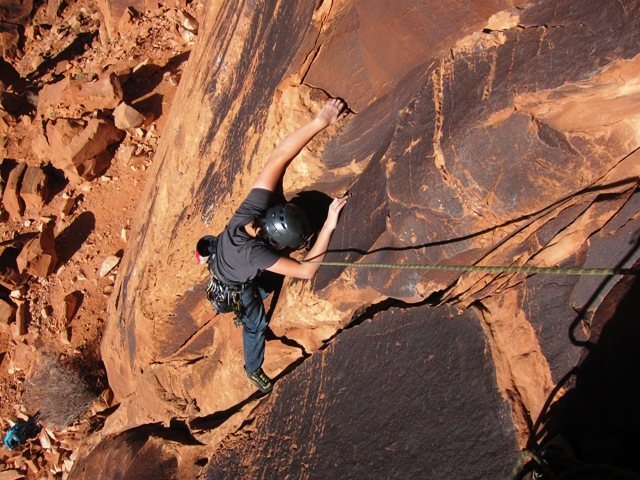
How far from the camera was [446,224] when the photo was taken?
3.13 meters

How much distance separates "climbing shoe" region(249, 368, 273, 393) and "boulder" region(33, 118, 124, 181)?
248 inches

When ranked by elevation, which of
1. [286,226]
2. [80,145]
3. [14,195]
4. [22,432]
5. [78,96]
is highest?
[78,96]

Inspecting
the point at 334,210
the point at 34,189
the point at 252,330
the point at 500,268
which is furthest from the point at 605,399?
the point at 34,189

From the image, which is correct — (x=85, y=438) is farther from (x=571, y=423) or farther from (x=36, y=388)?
(x=571, y=423)

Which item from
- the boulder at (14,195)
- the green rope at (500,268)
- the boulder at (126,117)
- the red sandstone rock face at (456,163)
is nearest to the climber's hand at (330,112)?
the red sandstone rock face at (456,163)

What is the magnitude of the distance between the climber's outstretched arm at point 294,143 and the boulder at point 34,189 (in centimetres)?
680

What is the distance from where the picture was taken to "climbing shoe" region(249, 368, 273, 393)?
14.5 feet

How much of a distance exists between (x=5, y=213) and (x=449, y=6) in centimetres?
933

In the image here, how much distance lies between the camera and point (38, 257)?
331 inches

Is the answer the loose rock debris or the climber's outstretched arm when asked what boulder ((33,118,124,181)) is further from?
the climber's outstretched arm

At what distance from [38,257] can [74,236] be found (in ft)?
2.36

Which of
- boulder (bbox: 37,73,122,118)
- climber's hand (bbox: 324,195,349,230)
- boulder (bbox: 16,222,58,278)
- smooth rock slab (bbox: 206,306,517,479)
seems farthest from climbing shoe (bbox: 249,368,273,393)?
boulder (bbox: 37,73,122,118)

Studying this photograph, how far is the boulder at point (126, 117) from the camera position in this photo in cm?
897

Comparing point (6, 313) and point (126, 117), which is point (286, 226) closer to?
point (126, 117)
